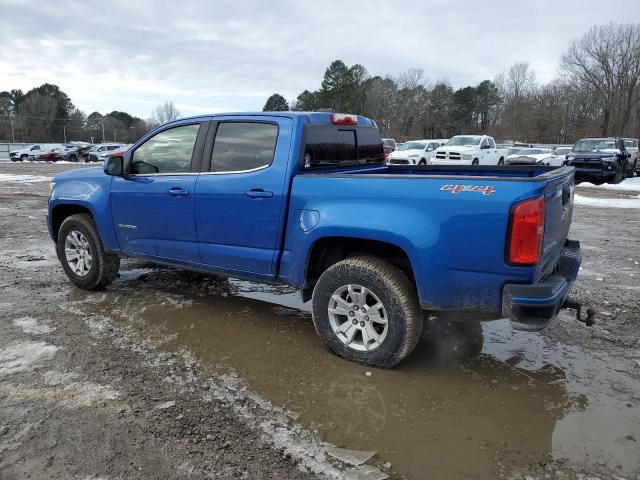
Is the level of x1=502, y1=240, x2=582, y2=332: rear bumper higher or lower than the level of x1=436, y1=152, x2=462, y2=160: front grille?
lower

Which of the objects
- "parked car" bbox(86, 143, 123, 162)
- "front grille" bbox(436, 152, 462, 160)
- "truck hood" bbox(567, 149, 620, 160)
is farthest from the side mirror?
"parked car" bbox(86, 143, 123, 162)

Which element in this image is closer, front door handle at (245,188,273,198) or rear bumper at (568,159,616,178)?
front door handle at (245,188,273,198)

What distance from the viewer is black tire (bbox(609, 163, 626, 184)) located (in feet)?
65.0

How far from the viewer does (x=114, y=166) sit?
194 inches

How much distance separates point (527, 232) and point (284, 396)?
1.86 m

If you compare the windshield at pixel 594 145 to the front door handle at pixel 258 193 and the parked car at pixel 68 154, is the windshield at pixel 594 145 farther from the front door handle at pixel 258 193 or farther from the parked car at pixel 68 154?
the parked car at pixel 68 154

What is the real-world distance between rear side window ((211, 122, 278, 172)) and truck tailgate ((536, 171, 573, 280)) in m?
2.10

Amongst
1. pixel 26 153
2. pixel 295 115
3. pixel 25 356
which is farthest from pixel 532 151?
pixel 26 153

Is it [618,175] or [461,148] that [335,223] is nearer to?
[618,175]

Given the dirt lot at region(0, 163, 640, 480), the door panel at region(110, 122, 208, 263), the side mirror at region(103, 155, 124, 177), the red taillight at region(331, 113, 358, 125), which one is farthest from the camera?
the side mirror at region(103, 155, 124, 177)

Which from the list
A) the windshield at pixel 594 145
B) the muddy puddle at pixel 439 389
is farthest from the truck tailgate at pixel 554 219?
→ the windshield at pixel 594 145

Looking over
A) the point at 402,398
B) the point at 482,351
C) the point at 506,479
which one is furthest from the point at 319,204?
the point at 506,479

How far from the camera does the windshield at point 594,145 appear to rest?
2041 centimetres

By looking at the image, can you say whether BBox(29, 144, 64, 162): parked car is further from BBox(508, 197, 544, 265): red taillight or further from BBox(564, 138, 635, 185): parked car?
BBox(508, 197, 544, 265): red taillight
